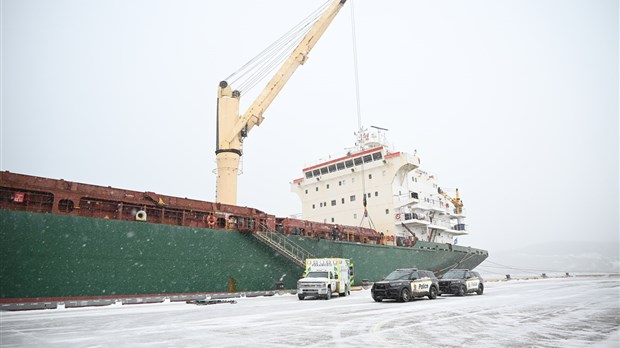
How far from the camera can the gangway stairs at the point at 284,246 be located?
23188mm

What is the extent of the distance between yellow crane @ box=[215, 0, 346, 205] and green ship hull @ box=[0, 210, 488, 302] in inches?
231

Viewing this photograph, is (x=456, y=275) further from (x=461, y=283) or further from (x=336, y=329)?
(x=336, y=329)

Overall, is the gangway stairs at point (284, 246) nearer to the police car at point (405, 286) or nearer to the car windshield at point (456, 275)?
the police car at point (405, 286)

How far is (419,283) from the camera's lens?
1766 cm

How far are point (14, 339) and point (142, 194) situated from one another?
12.9 m

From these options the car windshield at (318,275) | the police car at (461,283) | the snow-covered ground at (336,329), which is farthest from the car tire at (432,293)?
the snow-covered ground at (336,329)

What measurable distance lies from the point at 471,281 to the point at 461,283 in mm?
861

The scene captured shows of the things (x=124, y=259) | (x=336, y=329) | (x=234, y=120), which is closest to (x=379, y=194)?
(x=234, y=120)

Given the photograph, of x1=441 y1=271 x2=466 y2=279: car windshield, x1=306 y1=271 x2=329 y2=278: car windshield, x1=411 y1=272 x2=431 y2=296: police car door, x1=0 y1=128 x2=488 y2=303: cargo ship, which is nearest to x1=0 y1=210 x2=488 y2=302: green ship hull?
x1=0 y1=128 x2=488 y2=303: cargo ship

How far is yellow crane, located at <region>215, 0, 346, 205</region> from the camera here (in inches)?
1089

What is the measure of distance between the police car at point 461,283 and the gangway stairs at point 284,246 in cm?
829

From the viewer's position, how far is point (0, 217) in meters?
14.8

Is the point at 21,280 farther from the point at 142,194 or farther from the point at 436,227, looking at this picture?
the point at 436,227

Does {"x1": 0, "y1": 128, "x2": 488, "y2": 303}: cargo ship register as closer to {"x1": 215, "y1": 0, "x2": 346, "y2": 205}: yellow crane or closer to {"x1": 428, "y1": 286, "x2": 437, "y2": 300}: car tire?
{"x1": 215, "y1": 0, "x2": 346, "y2": 205}: yellow crane
